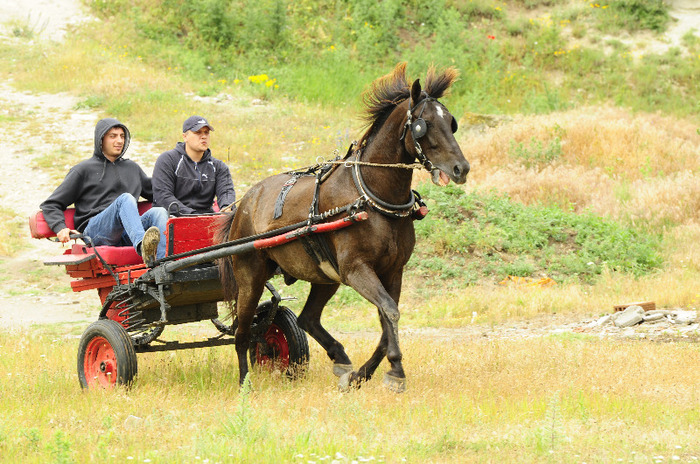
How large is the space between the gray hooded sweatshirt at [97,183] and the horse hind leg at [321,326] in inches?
78.9

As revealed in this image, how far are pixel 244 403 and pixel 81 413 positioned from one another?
56.6 inches

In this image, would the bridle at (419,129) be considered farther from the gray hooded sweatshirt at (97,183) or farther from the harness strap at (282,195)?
the gray hooded sweatshirt at (97,183)

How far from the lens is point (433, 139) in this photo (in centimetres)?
593

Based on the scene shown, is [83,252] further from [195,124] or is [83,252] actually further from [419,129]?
[419,129]

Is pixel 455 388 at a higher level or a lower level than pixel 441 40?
lower

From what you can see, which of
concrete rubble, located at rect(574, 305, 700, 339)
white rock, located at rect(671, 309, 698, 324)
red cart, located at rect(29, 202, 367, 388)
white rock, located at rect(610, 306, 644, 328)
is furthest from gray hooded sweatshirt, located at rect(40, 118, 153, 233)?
white rock, located at rect(671, 309, 698, 324)

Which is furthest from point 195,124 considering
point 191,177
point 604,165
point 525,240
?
point 604,165

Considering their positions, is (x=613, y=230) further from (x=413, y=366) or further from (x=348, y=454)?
(x=348, y=454)

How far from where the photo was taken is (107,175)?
7.70m

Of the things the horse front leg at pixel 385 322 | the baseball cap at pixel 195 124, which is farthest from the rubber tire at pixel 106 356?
the baseball cap at pixel 195 124

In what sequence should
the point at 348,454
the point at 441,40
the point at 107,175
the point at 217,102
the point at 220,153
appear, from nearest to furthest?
the point at 348,454 < the point at 107,175 < the point at 220,153 < the point at 217,102 < the point at 441,40

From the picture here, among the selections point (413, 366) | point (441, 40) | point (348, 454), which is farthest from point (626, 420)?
point (441, 40)

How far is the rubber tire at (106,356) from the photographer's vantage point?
6.69m

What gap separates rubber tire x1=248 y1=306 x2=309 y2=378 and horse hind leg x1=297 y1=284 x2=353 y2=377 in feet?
0.52
